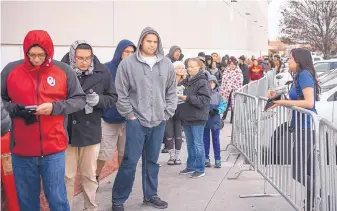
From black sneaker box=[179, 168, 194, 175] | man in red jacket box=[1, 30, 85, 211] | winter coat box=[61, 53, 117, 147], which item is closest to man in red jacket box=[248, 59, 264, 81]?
black sneaker box=[179, 168, 194, 175]

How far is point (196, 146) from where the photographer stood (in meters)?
6.35

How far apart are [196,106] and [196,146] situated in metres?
0.56

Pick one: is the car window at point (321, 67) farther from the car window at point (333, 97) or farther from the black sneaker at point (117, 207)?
the black sneaker at point (117, 207)

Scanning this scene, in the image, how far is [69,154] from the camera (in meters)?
4.30

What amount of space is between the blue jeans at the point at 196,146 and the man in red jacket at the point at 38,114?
9.18 ft

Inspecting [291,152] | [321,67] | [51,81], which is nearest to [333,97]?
[291,152]

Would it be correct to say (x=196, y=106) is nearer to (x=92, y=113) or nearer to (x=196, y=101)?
(x=196, y=101)

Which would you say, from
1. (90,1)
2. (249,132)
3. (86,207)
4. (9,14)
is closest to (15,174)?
(86,207)

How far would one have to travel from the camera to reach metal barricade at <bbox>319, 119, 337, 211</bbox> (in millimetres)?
3627

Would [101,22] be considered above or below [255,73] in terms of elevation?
above

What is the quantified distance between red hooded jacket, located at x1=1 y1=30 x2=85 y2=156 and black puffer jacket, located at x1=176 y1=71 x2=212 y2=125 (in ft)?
8.91

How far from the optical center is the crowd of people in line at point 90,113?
3570mm

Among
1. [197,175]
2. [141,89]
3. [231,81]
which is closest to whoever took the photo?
[141,89]

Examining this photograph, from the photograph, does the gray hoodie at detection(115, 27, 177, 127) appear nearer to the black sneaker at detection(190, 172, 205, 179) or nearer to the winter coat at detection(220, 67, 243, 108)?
the black sneaker at detection(190, 172, 205, 179)
